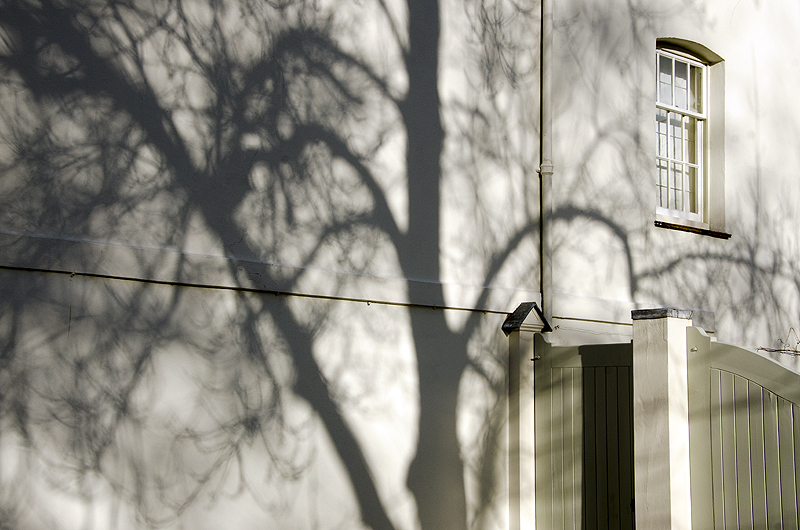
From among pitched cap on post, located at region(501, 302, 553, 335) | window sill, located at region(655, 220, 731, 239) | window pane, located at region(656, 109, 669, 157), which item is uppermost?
window pane, located at region(656, 109, 669, 157)

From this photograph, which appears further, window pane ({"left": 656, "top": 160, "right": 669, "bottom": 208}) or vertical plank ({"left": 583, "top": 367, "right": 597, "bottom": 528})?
window pane ({"left": 656, "top": 160, "right": 669, "bottom": 208})

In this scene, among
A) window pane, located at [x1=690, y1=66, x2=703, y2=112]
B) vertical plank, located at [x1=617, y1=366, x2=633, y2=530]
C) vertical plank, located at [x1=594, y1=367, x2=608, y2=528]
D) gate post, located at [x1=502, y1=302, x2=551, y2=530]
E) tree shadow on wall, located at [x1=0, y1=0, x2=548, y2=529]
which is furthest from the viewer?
window pane, located at [x1=690, y1=66, x2=703, y2=112]

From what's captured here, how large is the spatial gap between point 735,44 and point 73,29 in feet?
22.9

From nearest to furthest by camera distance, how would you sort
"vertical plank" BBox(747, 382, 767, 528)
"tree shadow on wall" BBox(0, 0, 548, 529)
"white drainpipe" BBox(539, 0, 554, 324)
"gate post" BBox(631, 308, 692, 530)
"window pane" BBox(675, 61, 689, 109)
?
"tree shadow on wall" BBox(0, 0, 548, 529), "vertical plank" BBox(747, 382, 767, 528), "gate post" BBox(631, 308, 692, 530), "white drainpipe" BBox(539, 0, 554, 324), "window pane" BBox(675, 61, 689, 109)

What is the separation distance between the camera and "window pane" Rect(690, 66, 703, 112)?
333 inches

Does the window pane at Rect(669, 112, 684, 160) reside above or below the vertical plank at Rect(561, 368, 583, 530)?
above

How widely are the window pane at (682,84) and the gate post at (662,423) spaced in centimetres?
382

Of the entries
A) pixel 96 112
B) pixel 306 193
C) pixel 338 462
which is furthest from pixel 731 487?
pixel 96 112

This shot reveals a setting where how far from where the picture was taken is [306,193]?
557 centimetres

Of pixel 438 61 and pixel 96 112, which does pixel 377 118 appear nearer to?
pixel 438 61

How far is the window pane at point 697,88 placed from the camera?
8453 millimetres

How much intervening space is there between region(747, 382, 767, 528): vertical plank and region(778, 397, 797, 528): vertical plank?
0.11 meters

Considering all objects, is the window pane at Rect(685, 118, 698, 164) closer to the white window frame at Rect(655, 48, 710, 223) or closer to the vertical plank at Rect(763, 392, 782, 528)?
the white window frame at Rect(655, 48, 710, 223)

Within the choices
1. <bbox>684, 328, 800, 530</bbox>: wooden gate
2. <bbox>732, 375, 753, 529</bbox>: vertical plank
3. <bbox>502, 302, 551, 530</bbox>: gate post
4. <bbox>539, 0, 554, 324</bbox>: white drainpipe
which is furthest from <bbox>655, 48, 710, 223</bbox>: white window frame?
<bbox>732, 375, 753, 529</bbox>: vertical plank
